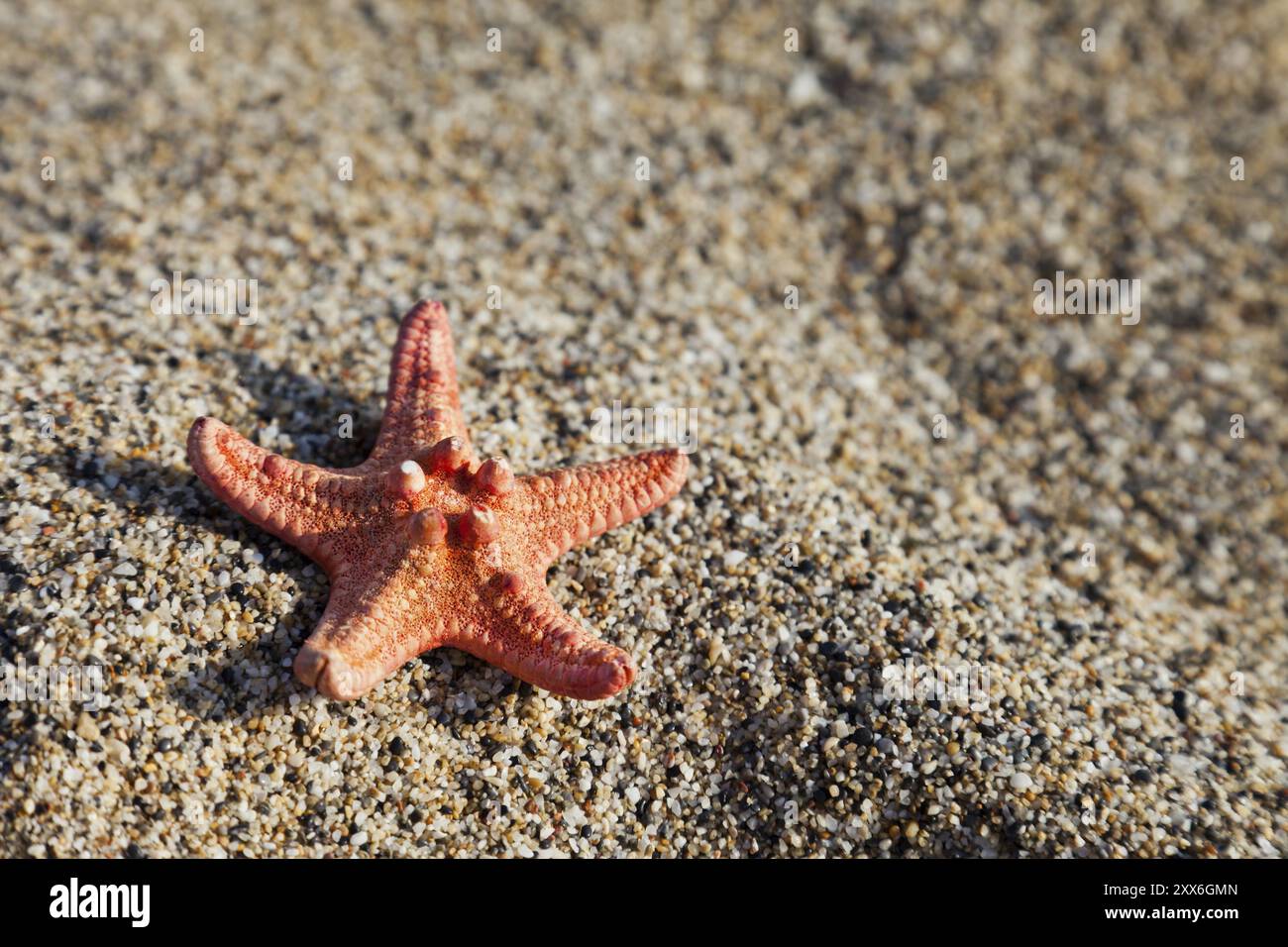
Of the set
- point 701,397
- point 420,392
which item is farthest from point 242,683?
point 701,397

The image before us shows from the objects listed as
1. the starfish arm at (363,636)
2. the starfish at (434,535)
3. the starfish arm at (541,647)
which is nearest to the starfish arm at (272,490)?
the starfish at (434,535)

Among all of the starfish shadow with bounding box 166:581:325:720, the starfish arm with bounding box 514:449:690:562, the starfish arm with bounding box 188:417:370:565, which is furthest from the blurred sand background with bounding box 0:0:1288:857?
the starfish arm with bounding box 514:449:690:562

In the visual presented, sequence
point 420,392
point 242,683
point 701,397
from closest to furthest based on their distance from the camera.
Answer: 1. point 242,683
2. point 420,392
3. point 701,397

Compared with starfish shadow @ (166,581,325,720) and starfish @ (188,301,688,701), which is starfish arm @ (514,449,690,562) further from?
starfish shadow @ (166,581,325,720)

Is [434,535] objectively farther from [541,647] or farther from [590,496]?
[590,496]

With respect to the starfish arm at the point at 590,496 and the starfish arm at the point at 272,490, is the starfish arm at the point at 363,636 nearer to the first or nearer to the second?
the starfish arm at the point at 272,490

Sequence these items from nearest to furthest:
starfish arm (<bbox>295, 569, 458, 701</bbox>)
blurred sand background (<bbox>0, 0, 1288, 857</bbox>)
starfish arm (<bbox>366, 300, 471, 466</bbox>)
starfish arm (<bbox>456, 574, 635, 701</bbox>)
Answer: starfish arm (<bbox>295, 569, 458, 701</bbox>) < starfish arm (<bbox>456, 574, 635, 701</bbox>) < blurred sand background (<bbox>0, 0, 1288, 857</bbox>) < starfish arm (<bbox>366, 300, 471, 466</bbox>)
